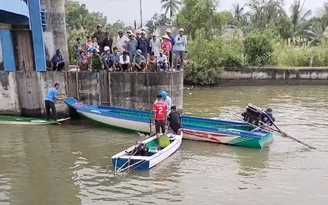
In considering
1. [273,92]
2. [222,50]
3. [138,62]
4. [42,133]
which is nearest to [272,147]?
[138,62]

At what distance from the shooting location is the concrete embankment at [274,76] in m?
31.7

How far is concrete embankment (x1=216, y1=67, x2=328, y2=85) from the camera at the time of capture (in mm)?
31734

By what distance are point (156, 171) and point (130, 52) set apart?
7.88 m

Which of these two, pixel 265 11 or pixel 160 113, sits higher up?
pixel 265 11

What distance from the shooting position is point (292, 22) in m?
44.9

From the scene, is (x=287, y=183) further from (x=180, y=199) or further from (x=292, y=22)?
(x=292, y=22)

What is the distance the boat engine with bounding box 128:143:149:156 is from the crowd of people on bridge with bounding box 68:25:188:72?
21.3ft

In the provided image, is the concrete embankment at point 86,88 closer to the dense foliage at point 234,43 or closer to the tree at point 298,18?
the dense foliage at point 234,43

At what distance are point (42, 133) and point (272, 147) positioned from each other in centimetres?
833

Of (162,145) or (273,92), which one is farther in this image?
(273,92)

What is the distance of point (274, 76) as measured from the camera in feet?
105

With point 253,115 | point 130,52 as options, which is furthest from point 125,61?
point 253,115

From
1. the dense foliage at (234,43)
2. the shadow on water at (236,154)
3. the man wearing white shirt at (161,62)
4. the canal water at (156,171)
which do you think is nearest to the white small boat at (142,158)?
the canal water at (156,171)

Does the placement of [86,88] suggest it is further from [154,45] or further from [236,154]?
[236,154]
